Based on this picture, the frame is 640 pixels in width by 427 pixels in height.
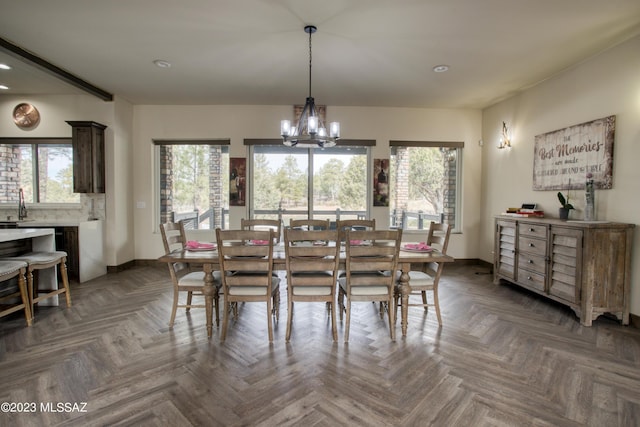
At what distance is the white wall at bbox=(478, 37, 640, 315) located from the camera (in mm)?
3004

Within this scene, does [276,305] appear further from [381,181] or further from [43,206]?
[43,206]

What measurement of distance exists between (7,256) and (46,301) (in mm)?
644

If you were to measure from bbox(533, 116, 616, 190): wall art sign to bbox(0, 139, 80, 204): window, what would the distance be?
7133 mm

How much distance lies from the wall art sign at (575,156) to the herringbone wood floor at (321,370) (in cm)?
160

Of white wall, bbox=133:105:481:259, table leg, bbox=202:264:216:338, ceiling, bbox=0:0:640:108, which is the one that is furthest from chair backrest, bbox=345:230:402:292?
white wall, bbox=133:105:481:259

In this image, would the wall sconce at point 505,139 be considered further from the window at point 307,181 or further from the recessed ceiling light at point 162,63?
the recessed ceiling light at point 162,63

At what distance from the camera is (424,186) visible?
5.53 m

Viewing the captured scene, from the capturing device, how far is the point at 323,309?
3.34 m

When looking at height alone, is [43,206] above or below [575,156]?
below

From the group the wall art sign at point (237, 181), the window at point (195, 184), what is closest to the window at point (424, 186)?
the wall art sign at point (237, 181)

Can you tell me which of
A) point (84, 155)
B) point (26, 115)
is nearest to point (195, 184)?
point (84, 155)

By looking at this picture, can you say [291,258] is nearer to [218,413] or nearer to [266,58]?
[218,413]

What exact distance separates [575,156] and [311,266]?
354 centimetres

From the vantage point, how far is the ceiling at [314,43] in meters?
2.57
